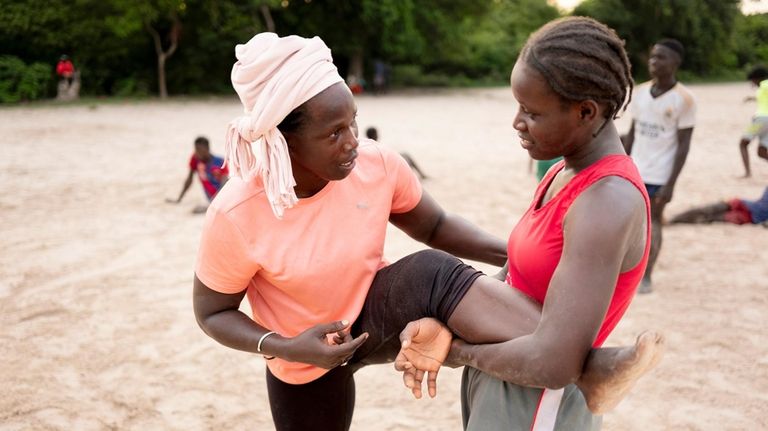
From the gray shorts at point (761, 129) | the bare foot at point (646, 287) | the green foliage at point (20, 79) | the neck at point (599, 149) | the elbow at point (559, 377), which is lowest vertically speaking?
the green foliage at point (20, 79)

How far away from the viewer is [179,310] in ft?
17.6

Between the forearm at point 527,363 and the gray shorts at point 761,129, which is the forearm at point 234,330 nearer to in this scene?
the forearm at point 527,363

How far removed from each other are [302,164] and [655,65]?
436cm

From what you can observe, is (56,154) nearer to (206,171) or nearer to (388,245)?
(206,171)

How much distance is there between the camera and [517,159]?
1205cm

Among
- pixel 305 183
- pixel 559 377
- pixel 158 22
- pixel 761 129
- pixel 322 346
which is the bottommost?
pixel 158 22

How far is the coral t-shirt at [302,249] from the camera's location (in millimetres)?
1986

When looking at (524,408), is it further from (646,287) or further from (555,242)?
(646,287)

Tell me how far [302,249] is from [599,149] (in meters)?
0.88

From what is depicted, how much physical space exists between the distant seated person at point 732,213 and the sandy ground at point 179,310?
0.12 metres

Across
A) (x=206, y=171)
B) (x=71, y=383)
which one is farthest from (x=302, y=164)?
(x=206, y=171)

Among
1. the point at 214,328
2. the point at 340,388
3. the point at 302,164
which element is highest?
the point at 302,164

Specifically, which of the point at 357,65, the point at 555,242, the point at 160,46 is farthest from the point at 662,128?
the point at 160,46

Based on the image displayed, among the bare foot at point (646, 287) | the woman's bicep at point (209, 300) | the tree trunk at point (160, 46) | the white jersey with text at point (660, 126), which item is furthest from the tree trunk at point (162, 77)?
the woman's bicep at point (209, 300)
